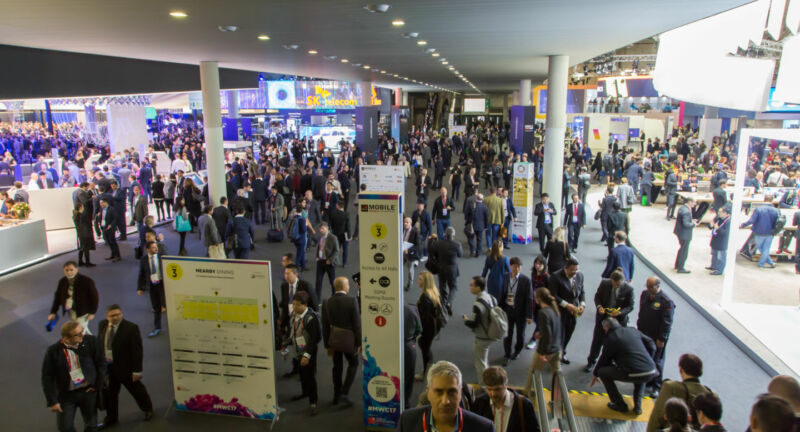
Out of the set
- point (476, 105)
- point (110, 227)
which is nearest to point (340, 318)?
point (110, 227)

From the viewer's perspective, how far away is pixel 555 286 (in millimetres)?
7043

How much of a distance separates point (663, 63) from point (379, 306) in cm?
1453

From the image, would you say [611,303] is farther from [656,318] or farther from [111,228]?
[111,228]

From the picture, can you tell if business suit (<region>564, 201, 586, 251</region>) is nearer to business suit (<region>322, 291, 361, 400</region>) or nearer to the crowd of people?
the crowd of people

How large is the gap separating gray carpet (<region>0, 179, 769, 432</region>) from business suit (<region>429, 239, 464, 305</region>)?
41 cm

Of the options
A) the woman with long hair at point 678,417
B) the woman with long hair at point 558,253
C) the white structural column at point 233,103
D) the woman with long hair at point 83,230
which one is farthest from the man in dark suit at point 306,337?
the white structural column at point 233,103

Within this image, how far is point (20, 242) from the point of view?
1167 centimetres

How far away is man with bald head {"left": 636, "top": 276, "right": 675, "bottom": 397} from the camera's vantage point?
6172 mm

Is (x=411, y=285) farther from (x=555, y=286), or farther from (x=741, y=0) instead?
(x=741, y=0)

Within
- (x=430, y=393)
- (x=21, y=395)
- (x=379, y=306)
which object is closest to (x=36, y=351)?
(x=21, y=395)

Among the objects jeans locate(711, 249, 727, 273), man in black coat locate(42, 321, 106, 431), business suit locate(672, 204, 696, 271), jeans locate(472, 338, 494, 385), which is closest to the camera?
man in black coat locate(42, 321, 106, 431)

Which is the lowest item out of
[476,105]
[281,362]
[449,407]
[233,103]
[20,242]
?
[281,362]

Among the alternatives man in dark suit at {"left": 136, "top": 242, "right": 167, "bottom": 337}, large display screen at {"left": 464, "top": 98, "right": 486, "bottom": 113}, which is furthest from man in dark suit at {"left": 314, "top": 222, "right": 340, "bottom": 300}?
large display screen at {"left": 464, "top": 98, "right": 486, "bottom": 113}

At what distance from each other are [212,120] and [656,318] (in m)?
12.8
